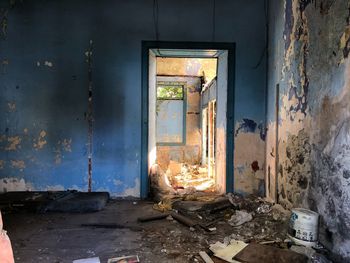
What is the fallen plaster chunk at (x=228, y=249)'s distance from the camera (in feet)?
8.09

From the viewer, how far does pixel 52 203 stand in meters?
3.76

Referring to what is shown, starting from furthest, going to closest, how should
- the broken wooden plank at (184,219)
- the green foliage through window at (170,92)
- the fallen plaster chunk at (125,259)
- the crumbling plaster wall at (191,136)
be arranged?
the green foliage through window at (170,92)
the crumbling plaster wall at (191,136)
the broken wooden plank at (184,219)
the fallen plaster chunk at (125,259)

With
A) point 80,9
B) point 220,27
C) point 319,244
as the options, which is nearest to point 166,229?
point 319,244

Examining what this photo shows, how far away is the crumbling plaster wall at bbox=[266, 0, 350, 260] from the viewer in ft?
7.53

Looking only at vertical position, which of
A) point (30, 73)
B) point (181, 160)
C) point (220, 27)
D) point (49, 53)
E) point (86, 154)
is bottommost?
point (181, 160)

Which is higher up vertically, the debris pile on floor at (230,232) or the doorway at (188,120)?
the doorway at (188,120)

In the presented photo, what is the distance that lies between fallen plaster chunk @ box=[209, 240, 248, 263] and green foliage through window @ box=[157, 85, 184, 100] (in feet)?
21.6

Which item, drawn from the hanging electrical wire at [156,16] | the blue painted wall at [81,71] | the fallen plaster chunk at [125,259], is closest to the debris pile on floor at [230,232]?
the fallen plaster chunk at [125,259]

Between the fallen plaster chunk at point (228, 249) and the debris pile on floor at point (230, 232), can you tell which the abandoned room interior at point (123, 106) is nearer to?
the debris pile on floor at point (230, 232)

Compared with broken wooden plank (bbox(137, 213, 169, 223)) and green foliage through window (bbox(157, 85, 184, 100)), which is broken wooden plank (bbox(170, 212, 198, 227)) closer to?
broken wooden plank (bbox(137, 213, 169, 223))

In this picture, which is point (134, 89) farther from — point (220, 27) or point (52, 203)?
point (52, 203)

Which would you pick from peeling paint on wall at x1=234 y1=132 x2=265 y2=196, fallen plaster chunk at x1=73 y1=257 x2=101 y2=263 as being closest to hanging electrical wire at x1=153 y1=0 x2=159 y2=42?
peeling paint on wall at x1=234 y1=132 x2=265 y2=196

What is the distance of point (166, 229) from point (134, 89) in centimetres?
196

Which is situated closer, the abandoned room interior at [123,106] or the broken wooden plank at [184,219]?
the broken wooden plank at [184,219]
